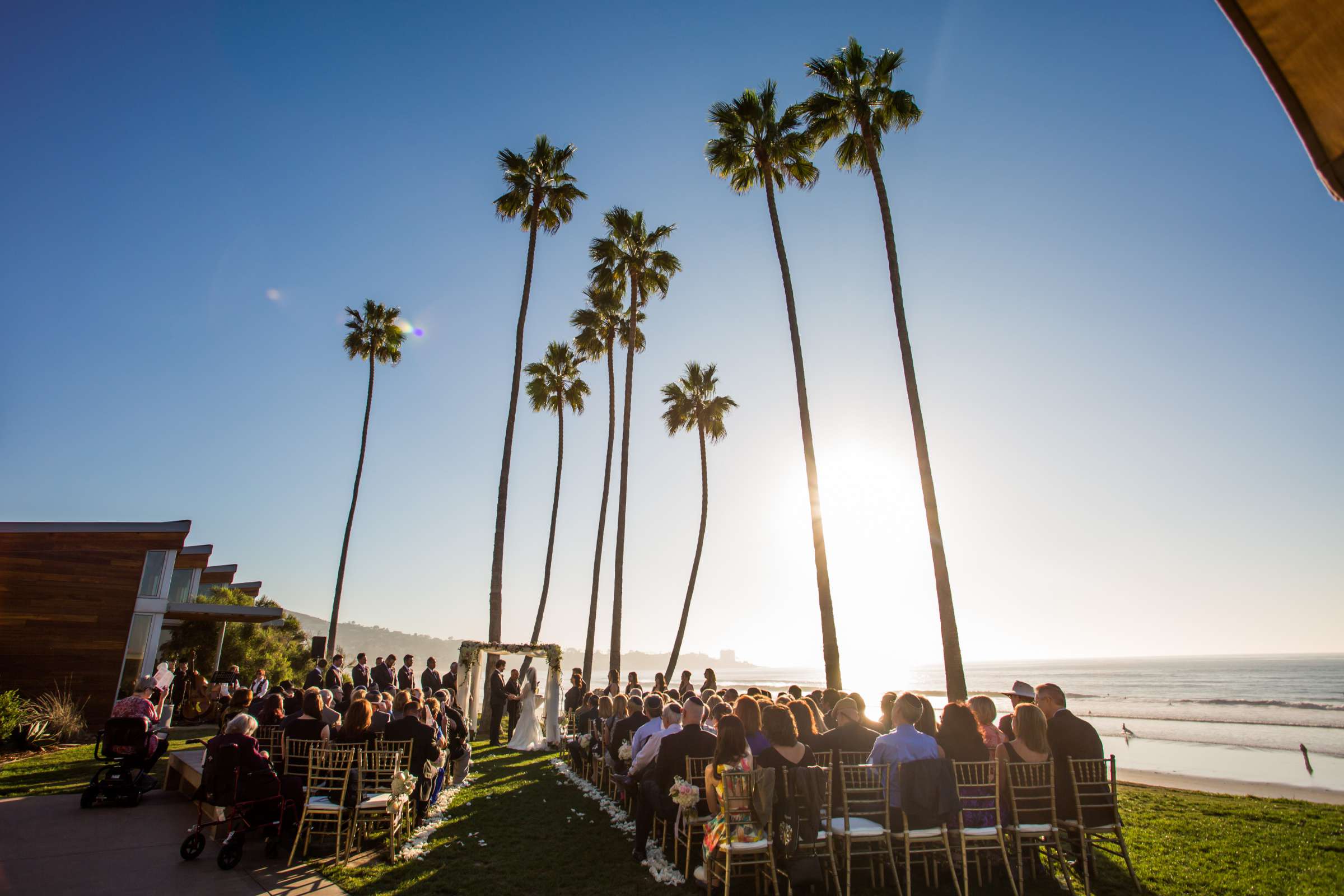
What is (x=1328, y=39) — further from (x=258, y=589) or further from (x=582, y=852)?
(x=258, y=589)

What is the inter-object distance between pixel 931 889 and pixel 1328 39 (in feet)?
25.1

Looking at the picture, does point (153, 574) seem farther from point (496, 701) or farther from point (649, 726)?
point (649, 726)

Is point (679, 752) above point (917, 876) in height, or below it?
above

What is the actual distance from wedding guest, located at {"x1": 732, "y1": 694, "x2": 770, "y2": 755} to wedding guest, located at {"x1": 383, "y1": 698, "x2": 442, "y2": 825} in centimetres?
452

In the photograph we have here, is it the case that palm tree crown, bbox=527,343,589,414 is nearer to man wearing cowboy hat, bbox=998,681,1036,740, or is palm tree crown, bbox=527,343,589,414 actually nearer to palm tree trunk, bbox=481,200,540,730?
palm tree trunk, bbox=481,200,540,730

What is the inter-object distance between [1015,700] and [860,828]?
340 cm

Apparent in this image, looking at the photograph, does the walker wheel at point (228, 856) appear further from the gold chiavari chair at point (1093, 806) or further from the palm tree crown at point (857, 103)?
the palm tree crown at point (857, 103)

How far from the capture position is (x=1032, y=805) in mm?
6930

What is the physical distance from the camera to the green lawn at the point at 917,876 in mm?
6762

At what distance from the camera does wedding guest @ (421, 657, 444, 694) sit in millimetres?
17766

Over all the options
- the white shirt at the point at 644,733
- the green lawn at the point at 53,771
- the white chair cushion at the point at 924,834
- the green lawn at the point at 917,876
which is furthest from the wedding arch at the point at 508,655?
the white chair cushion at the point at 924,834

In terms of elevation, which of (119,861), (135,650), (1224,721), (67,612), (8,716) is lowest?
(1224,721)

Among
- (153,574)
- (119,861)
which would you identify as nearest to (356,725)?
(119,861)

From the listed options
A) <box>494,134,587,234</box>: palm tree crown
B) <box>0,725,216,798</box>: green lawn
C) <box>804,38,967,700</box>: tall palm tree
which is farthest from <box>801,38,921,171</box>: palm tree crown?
<box>0,725,216,798</box>: green lawn
